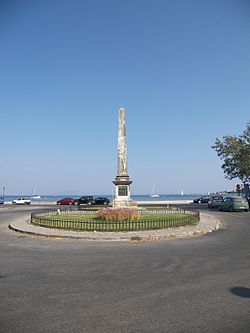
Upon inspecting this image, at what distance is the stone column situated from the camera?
27547 mm

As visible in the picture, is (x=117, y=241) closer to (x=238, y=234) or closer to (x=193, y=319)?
(x=238, y=234)

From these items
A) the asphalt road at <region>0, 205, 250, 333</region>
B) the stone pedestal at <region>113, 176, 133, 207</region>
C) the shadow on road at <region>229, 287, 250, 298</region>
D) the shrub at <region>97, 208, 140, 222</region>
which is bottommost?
the asphalt road at <region>0, 205, 250, 333</region>

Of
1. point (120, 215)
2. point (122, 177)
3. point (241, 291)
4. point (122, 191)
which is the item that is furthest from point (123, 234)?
point (122, 177)

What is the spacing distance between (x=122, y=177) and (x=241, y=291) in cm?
2180

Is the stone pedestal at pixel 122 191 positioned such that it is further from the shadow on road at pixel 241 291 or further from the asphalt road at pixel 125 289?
the shadow on road at pixel 241 291

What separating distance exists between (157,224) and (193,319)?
1233 cm

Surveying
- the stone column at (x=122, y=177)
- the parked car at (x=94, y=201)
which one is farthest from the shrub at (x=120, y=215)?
the parked car at (x=94, y=201)

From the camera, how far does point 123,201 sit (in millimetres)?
27609

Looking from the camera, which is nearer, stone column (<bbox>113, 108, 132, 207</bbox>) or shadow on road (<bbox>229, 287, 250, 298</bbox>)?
shadow on road (<bbox>229, 287, 250, 298</bbox>)

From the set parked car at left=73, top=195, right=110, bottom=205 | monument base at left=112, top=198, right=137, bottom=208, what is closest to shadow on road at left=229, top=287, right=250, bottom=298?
monument base at left=112, top=198, right=137, bottom=208

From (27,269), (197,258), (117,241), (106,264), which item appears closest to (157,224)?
(117,241)

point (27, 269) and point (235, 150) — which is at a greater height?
point (235, 150)

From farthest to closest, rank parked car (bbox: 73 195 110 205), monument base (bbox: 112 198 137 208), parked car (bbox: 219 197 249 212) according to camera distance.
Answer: parked car (bbox: 73 195 110 205) → parked car (bbox: 219 197 249 212) → monument base (bbox: 112 198 137 208)

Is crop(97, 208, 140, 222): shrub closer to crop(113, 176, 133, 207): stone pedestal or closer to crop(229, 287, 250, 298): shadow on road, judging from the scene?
crop(113, 176, 133, 207): stone pedestal
